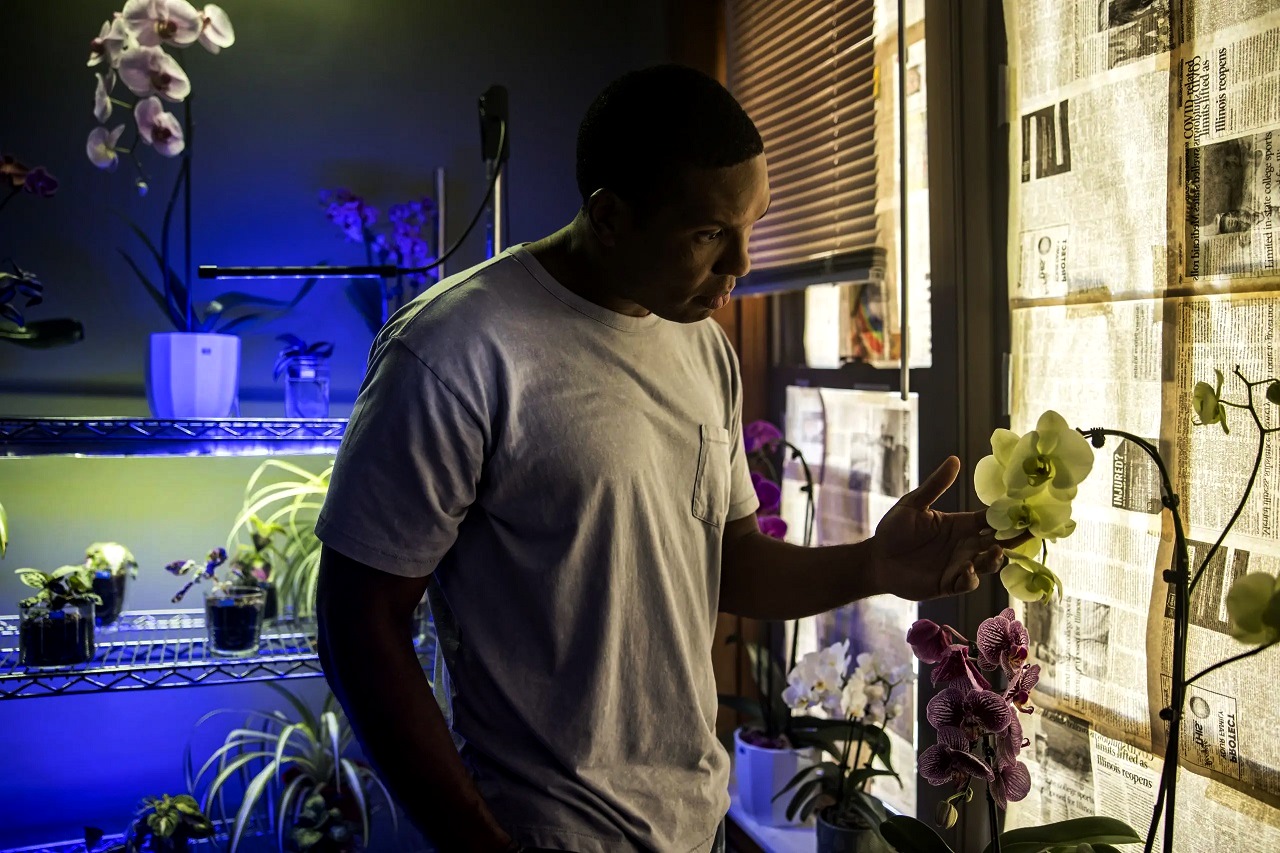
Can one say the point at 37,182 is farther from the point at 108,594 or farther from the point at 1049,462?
the point at 1049,462

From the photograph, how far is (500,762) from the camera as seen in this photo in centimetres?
97

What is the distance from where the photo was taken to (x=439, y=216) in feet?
7.63

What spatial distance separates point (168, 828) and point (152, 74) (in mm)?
1442

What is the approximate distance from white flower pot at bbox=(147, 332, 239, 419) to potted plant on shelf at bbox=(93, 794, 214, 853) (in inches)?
29.9

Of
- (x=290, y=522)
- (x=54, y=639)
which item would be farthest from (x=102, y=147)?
(x=54, y=639)

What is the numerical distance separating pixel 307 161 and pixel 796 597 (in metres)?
1.71

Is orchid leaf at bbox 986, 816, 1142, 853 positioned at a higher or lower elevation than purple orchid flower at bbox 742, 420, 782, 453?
lower

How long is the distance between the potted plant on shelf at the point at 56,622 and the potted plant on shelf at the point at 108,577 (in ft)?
0.28

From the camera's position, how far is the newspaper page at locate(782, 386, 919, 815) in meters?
1.76

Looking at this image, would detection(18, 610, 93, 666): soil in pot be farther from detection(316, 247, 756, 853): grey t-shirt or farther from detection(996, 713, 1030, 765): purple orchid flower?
detection(996, 713, 1030, 765): purple orchid flower

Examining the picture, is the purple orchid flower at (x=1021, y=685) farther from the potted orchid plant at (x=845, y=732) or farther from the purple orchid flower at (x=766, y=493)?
the purple orchid flower at (x=766, y=493)

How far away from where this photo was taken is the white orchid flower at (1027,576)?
2.77ft

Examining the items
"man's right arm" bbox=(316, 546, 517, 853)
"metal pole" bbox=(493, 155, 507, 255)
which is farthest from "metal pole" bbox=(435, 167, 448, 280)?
"man's right arm" bbox=(316, 546, 517, 853)

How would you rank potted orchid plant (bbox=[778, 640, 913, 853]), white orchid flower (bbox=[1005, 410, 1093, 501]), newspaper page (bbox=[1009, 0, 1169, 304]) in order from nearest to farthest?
white orchid flower (bbox=[1005, 410, 1093, 501]) < newspaper page (bbox=[1009, 0, 1169, 304]) < potted orchid plant (bbox=[778, 640, 913, 853])
